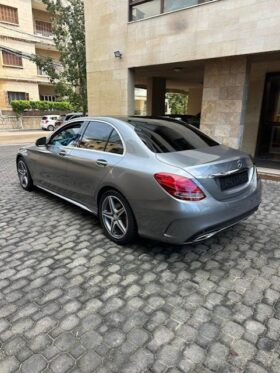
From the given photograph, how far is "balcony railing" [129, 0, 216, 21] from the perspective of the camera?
7.45m

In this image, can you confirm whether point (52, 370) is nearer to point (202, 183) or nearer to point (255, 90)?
point (202, 183)

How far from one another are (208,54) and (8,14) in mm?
31990

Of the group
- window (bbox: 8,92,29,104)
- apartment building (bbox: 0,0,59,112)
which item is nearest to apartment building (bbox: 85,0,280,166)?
apartment building (bbox: 0,0,59,112)

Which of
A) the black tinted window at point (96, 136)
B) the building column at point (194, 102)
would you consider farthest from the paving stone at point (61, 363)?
the building column at point (194, 102)

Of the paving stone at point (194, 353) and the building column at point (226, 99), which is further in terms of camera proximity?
the building column at point (226, 99)

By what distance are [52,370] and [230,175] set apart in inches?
91.6

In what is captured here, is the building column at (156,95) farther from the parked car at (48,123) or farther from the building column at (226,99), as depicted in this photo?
the parked car at (48,123)

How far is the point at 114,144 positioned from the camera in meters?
3.56

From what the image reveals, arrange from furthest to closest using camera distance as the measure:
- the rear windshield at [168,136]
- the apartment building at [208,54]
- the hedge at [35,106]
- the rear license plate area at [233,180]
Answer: the hedge at [35,106] → the apartment building at [208,54] → the rear windshield at [168,136] → the rear license plate area at [233,180]

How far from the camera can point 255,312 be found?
7.88 ft

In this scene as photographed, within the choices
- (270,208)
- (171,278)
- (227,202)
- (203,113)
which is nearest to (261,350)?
(171,278)

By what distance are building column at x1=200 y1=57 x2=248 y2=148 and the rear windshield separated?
3.98 metres

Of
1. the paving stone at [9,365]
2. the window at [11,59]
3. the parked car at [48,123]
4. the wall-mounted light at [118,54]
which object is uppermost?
the window at [11,59]

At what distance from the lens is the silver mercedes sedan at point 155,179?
279 cm
